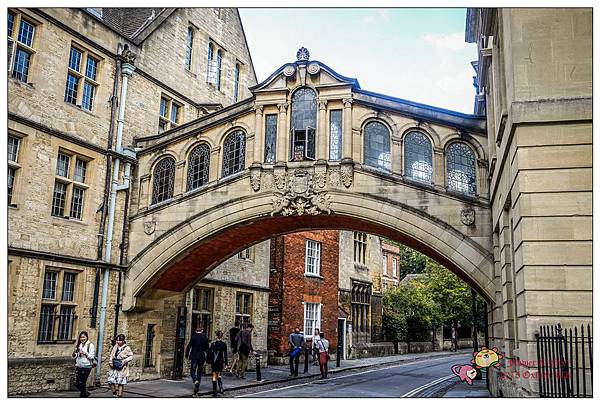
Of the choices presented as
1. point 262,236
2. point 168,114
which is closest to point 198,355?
point 262,236

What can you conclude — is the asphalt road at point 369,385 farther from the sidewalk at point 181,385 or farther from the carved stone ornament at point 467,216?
the carved stone ornament at point 467,216

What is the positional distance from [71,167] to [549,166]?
39.1 ft

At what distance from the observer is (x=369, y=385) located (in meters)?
17.5

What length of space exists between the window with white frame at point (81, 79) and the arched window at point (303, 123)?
220 inches

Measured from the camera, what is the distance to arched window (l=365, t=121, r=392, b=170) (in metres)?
15.2

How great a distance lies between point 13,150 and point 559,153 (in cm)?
1179

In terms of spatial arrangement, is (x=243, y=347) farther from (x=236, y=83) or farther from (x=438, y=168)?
(x=236, y=83)

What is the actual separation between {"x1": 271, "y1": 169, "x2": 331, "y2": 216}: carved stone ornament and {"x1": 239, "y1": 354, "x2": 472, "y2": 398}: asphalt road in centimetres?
464

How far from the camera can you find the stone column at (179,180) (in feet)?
55.6

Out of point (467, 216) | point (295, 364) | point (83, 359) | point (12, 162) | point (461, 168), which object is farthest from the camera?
point (295, 364)

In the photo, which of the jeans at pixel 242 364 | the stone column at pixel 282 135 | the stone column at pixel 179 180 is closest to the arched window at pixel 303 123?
the stone column at pixel 282 135

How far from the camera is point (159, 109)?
62.2 ft

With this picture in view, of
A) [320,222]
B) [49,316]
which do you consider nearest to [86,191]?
[49,316]

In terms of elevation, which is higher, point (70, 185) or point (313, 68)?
point (313, 68)
